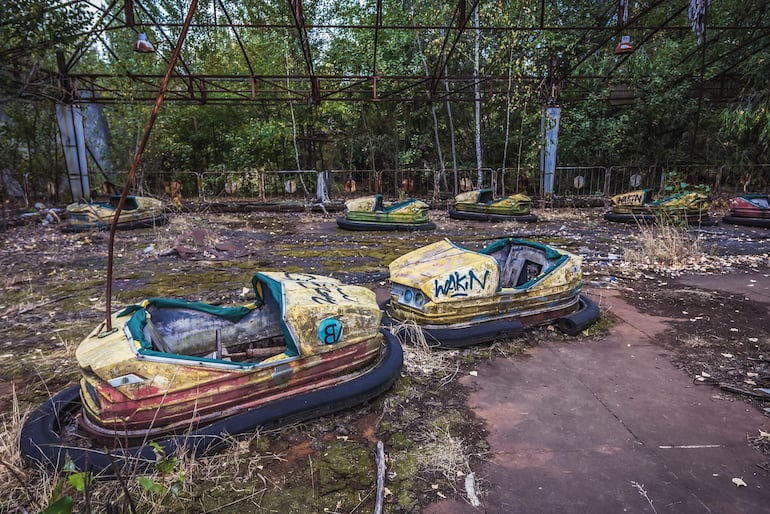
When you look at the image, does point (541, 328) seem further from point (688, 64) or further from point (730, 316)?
point (688, 64)

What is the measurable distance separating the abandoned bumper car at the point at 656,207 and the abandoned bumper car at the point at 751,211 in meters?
0.48

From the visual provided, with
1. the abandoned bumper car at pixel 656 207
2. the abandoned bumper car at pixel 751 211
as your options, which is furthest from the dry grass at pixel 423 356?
the abandoned bumper car at pixel 751 211

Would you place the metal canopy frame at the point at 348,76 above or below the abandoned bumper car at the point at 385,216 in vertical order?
above

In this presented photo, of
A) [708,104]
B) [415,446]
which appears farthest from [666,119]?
[415,446]

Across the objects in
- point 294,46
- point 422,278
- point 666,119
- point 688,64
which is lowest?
point 422,278

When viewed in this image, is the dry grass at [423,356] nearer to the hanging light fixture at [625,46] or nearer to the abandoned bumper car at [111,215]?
the abandoned bumper car at [111,215]

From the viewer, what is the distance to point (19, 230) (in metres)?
7.75

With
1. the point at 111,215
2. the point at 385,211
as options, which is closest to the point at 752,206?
the point at 385,211

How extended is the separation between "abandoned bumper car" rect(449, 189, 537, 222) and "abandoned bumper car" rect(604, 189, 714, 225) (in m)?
1.73

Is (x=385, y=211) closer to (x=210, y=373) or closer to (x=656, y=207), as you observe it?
(x=656, y=207)

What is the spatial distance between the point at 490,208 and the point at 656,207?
3.07 metres

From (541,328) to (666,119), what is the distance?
11.8 metres

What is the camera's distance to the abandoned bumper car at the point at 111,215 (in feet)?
25.0

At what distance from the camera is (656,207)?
27.0 ft
